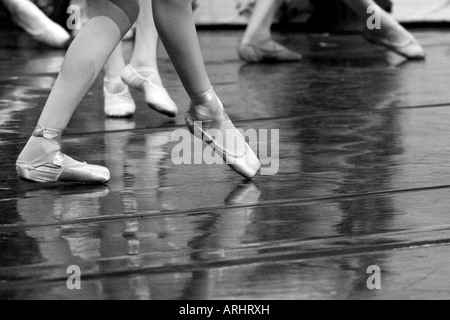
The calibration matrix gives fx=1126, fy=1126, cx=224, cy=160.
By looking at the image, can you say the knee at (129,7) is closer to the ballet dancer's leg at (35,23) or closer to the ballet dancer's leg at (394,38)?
the ballet dancer's leg at (394,38)

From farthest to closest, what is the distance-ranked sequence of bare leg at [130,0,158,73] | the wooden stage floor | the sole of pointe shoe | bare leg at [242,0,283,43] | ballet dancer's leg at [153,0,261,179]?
bare leg at [242,0,283,43], bare leg at [130,0,158,73], the sole of pointe shoe, ballet dancer's leg at [153,0,261,179], the wooden stage floor

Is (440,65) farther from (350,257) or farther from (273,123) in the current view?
(350,257)

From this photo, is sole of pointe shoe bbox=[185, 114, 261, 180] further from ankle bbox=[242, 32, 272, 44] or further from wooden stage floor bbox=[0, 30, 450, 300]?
ankle bbox=[242, 32, 272, 44]

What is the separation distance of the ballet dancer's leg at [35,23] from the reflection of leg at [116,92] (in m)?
2.38

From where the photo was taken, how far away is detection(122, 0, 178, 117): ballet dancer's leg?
436 centimetres

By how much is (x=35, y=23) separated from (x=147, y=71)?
8.56 ft

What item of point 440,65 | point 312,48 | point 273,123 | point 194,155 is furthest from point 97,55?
point 312,48

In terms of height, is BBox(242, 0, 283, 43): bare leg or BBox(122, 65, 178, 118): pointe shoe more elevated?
BBox(242, 0, 283, 43): bare leg

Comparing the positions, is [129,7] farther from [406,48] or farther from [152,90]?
[406,48]

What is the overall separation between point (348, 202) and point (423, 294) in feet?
2.67

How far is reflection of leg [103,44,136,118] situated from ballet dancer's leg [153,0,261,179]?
1.16 m

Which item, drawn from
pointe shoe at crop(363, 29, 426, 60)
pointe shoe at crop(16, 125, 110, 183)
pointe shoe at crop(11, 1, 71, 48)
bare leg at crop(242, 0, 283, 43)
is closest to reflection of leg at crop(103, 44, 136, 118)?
pointe shoe at crop(16, 125, 110, 183)

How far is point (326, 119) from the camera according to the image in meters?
4.41

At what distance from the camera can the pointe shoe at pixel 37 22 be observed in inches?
268
